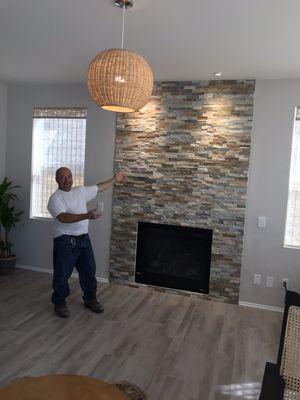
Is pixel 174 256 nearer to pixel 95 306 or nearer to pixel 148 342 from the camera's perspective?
pixel 95 306

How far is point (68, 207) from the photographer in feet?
11.2

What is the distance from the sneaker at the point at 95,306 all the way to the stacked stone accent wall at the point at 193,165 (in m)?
0.82

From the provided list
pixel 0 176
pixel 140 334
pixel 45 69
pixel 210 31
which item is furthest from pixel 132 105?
pixel 0 176

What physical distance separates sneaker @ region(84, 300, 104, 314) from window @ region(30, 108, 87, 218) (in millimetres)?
1611

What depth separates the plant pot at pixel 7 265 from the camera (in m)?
4.54

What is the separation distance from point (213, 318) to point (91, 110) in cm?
283

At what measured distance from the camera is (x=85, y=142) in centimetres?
446

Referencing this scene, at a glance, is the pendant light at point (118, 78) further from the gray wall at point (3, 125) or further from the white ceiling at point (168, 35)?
the gray wall at point (3, 125)

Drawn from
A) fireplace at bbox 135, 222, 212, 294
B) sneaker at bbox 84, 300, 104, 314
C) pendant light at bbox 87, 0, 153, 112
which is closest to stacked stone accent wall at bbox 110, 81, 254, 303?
fireplace at bbox 135, 222, 212, 294

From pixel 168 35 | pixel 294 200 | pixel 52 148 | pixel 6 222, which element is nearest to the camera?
pixel 168 35

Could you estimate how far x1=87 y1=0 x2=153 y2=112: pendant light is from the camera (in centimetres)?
170

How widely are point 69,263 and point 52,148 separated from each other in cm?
185

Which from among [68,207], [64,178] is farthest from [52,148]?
[68,207]

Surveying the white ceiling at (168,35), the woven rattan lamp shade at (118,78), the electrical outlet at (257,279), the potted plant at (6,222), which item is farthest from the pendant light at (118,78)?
the potted plant at (6,222)
